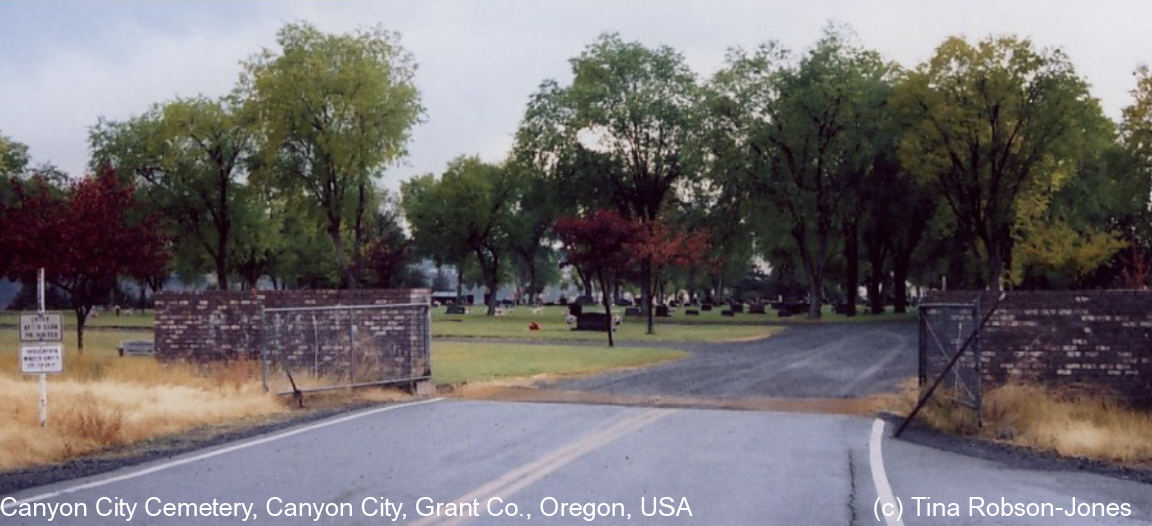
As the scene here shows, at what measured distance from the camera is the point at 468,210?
8288cm

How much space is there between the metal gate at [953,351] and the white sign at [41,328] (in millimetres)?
11152

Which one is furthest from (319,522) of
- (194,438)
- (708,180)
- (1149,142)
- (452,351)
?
(708,180)

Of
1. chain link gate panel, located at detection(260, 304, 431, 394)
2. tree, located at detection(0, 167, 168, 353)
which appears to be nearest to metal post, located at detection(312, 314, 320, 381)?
chain link gate panel, located at detection(260, 304, 431, 394)

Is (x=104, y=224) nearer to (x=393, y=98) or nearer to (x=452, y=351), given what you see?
(x=452, y=351)

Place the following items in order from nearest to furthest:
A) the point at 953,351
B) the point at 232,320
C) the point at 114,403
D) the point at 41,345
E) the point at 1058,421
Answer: the point at 41,345, the point at 1058,421, the point at 114,403, the point at 953,351, the point at 232,320

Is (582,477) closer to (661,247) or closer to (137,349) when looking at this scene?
(137,349)

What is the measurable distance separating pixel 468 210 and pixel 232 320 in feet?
199

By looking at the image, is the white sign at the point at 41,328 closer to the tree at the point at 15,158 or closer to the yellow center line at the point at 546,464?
the yellow center line at the point at 546,464

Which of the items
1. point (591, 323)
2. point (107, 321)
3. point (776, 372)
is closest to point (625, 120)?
point (591, 323)

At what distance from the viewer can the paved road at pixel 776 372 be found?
2036cm

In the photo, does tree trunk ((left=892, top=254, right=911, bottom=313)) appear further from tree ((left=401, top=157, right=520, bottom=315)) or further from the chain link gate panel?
the chain link gate panel

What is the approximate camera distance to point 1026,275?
65625mm

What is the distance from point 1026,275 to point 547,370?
49.4m

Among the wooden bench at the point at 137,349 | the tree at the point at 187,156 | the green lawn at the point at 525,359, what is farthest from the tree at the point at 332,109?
the wooden bench at the point at 137,349
